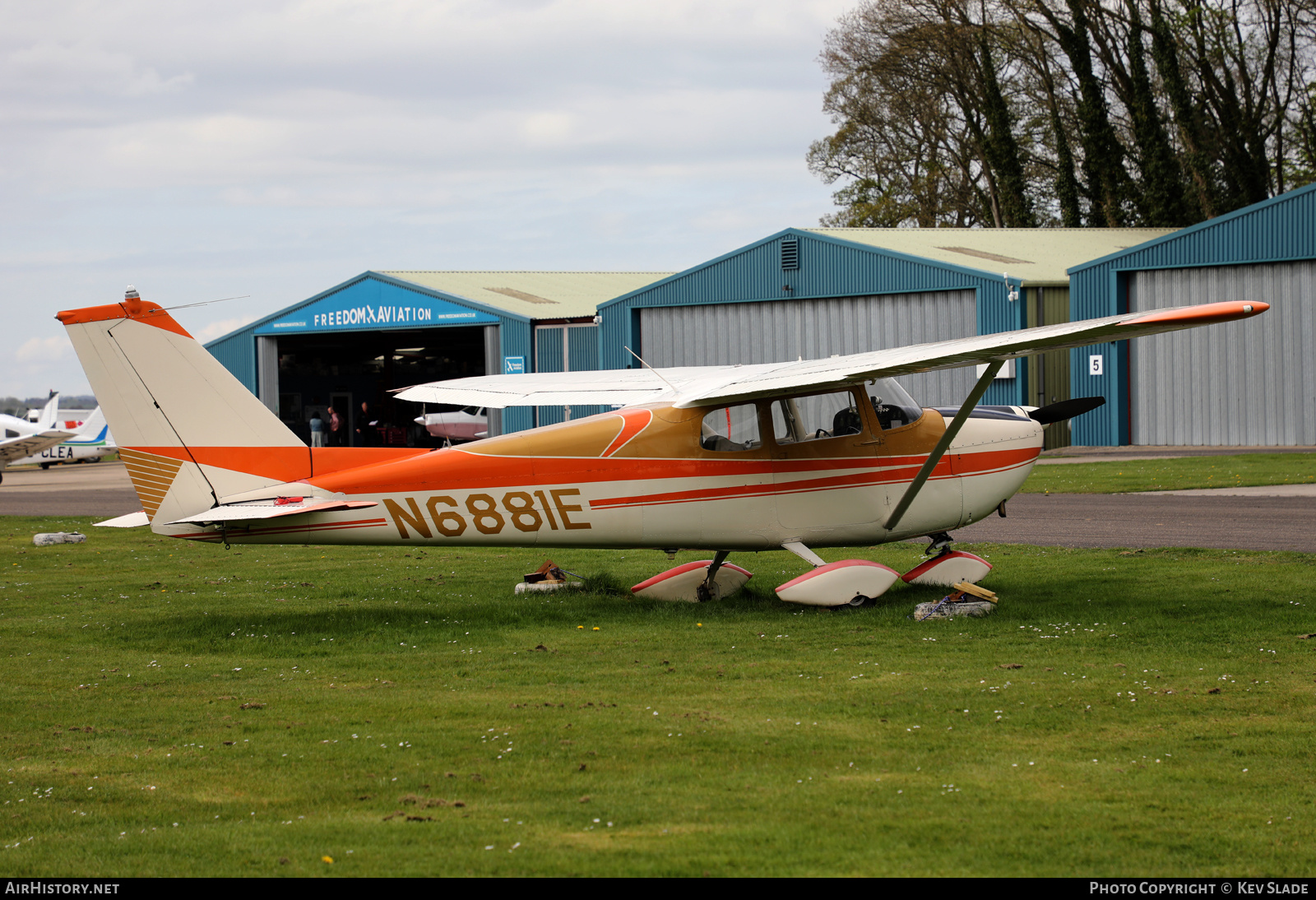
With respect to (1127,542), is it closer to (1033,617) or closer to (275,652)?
(1033,617)

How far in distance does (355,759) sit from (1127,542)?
10.8 metres

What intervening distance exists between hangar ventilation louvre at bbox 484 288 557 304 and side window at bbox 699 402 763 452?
34185 mm

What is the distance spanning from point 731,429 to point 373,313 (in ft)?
117

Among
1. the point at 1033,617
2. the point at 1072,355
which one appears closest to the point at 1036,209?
the point at 1072,355

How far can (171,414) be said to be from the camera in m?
9.64

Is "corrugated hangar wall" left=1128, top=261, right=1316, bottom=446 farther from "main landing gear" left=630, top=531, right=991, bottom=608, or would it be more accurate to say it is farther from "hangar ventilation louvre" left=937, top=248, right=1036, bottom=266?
"main landing gear" left=630, top=531, right=991, bottom=608

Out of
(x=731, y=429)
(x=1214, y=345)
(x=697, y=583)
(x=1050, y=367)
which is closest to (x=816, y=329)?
(x=1050, y=367)

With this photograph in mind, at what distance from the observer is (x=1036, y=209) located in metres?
55.9

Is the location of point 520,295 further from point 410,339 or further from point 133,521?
point 133,521

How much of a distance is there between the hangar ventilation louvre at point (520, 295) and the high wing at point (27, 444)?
15770mm

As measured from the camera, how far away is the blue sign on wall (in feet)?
139

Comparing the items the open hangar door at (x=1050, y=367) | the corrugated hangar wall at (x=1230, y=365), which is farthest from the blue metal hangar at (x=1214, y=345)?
the open hangar door at (x=1050, y=367)

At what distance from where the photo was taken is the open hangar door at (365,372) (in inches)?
2035

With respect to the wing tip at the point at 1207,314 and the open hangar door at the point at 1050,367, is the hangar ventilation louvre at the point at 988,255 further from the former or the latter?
the wing tip at the point at 1207,314
